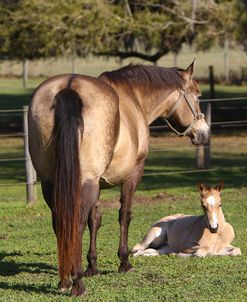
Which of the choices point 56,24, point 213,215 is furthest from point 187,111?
point 56,24

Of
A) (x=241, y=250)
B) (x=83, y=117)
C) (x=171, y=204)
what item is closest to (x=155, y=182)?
(x=171, y=204)

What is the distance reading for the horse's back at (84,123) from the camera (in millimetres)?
7707

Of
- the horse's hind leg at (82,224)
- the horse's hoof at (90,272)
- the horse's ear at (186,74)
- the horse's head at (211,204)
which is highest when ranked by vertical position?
the horse's ear at (186,74)

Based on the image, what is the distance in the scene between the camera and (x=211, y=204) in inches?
388

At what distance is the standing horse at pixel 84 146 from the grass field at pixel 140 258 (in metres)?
0.39

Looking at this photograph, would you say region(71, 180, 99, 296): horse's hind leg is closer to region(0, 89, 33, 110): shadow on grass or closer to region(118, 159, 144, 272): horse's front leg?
region(118, 159, 144, 272): horse's front leg

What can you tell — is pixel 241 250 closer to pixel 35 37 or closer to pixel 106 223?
pixel 106 223

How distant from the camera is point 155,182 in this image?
1875cm

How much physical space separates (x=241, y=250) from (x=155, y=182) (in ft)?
27.8

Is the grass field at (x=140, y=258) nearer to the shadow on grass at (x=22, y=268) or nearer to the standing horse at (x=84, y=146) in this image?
the shadow on grass at (x=22, y=268)

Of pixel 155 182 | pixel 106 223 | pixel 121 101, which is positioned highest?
pixel 121 101

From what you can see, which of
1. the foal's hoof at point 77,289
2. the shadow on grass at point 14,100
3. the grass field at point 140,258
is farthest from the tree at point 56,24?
the foal's hoof at point 77,289

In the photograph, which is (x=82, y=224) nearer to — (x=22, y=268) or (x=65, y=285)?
(x=65, y=285)

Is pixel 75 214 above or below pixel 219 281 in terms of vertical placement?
above
